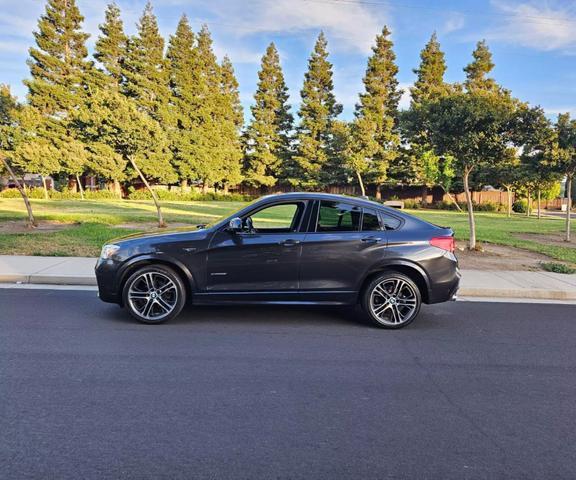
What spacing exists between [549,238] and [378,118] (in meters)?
28.6

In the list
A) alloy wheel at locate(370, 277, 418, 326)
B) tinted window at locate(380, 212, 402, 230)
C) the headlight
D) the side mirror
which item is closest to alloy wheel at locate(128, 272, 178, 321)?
the headlight

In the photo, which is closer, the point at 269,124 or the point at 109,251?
the point at 109,251

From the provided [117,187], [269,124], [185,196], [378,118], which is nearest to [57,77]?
[117,187]

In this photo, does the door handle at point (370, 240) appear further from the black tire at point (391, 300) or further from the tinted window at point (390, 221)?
the black tire at point (391, 300)

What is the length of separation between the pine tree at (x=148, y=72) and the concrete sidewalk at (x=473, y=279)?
36311 mm

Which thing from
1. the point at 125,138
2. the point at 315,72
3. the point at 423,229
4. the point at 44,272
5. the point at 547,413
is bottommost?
the point at 547,413

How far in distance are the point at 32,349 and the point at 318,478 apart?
3.45 metres

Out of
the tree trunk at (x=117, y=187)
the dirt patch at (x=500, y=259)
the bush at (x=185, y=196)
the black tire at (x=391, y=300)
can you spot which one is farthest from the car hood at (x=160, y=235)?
the tree trunk at (x=117, y=187)

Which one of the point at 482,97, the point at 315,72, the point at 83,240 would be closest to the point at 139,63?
the point at 315,72

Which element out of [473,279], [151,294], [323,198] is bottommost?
[473,279]

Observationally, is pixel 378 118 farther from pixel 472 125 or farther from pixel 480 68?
pixel 472 125

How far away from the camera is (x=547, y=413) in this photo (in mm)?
3373

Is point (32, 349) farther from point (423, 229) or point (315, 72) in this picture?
point (315, 72)

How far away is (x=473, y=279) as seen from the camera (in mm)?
8188
